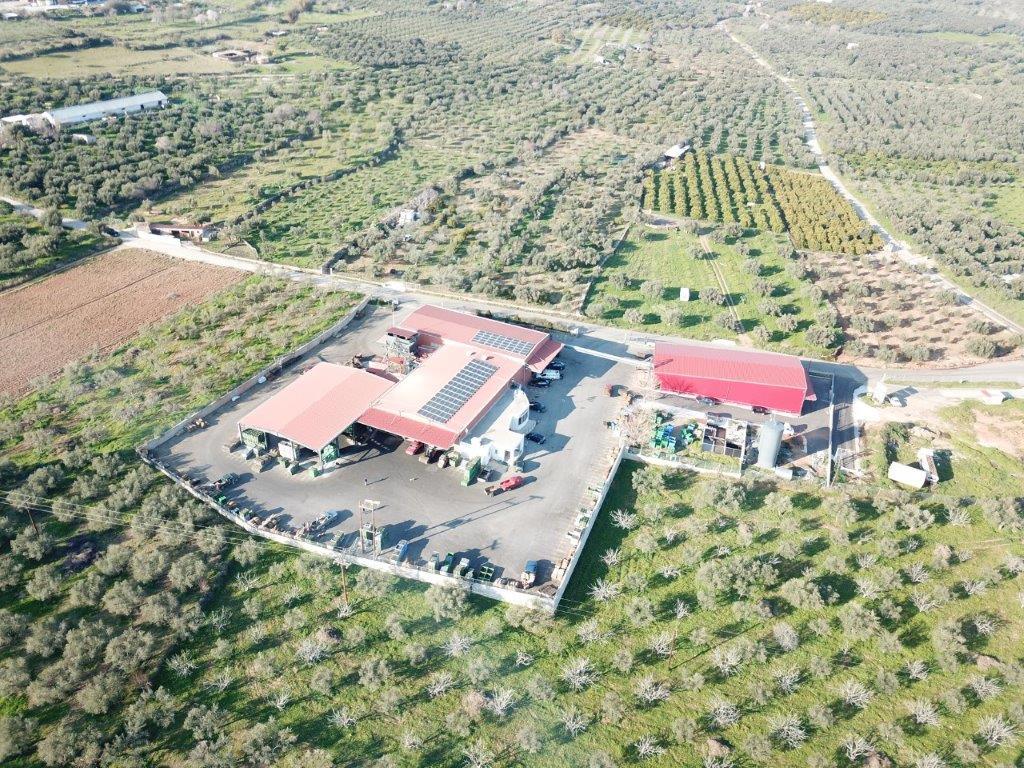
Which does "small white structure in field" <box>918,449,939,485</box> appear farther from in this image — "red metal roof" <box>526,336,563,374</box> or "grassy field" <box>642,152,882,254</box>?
"grassy field" <box>642,152,882,254</box>

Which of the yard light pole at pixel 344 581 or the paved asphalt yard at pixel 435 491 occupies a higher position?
the paved asphalt yard at pixel 435 491

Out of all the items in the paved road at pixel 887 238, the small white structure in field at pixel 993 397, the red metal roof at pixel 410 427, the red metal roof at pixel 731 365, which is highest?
the paved road at pixel 887 238

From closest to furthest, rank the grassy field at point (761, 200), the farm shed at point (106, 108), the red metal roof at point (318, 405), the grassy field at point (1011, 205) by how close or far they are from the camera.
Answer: the red metal roof at point (318, 405) < the grassy field at point (761, 200) < the grassy field at point (1011, 205) < the farm shed at point (106, 108)

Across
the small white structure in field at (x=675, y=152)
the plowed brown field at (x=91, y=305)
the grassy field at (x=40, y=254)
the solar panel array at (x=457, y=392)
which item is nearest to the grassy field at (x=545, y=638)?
the solar panel array at (x=457, y=392)

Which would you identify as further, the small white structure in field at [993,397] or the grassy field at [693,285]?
the grassy field at [693,285]

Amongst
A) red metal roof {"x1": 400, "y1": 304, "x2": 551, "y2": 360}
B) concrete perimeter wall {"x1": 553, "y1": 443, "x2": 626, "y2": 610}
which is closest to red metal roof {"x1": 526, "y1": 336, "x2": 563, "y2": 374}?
red metal roof {"x1": 400, "y1": 304, "x2": 551, "y2": 360}

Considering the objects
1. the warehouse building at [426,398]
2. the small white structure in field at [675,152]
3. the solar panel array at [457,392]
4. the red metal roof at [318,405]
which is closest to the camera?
the red metal roof at [318,405]

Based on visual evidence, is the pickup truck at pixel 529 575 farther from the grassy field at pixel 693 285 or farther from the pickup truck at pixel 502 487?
the grassy field at pixel 693 285

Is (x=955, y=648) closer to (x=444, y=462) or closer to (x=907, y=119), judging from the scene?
(x=444, y=462)
